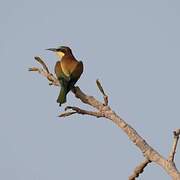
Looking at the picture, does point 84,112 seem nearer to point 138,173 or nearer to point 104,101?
point 104,101

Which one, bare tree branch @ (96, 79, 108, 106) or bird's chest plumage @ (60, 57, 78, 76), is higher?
bird's chest plumage @ (60, 57, 78, 76)

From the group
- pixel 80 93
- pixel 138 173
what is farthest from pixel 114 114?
pixel 80 93

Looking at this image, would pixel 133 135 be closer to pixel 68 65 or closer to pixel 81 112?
pixel 81 112

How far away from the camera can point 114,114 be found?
16.9 ft

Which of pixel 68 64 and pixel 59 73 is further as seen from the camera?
pixel 68 64

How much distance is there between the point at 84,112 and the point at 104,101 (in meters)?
0.24

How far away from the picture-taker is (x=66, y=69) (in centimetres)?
910

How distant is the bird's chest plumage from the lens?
29.6ft

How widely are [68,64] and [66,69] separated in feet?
0.60

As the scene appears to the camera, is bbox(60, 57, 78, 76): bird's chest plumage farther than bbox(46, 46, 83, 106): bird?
Yes

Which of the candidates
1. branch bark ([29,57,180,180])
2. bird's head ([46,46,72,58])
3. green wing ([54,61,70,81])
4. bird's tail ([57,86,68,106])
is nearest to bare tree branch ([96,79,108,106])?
branch bark ([29,57,180,180])

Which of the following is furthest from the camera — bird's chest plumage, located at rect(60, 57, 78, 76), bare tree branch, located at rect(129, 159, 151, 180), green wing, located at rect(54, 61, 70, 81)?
bird's chest plumage, located at rect(60, 57, 78, 76)

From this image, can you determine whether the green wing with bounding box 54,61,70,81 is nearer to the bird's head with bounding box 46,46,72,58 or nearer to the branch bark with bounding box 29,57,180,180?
the bird's head with bounding box 46,46,72,58

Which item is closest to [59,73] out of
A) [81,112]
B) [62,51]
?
[62,51]
